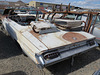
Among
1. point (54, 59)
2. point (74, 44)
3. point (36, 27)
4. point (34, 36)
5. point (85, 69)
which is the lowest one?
point (85, 69)

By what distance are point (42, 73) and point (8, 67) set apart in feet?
3.25

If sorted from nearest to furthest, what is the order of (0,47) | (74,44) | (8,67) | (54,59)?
(54,59) → (74,44) → (8,67) → (0,47)

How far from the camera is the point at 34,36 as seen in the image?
8.09ft

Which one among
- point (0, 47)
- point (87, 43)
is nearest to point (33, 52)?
point (87, 43)

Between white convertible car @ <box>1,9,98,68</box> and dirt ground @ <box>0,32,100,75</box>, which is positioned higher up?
white convertible car @ <box>1,9,98,68</box>

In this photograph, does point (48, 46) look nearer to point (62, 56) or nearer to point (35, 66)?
point (62, 56)

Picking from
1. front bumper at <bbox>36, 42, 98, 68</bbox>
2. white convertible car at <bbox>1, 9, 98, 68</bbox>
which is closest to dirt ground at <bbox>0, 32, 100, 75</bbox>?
white convertible car at <bbox>1, 9, 98, 68</bbox>

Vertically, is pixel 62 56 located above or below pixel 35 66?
above

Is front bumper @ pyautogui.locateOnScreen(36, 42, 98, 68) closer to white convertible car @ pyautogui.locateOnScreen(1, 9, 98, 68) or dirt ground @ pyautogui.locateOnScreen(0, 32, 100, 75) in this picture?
white convertible car @ pyautogui.locateOnScreen(1, 9, 98, 68)

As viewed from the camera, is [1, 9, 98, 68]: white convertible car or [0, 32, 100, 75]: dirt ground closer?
[1, 9, 98, 68]: white convertible car

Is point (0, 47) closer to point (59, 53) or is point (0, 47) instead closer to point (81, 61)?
point (59, 53)

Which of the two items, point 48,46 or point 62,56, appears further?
point 62,56

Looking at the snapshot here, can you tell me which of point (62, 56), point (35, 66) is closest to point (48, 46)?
point (62, 56)

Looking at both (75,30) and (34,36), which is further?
(75,30)
